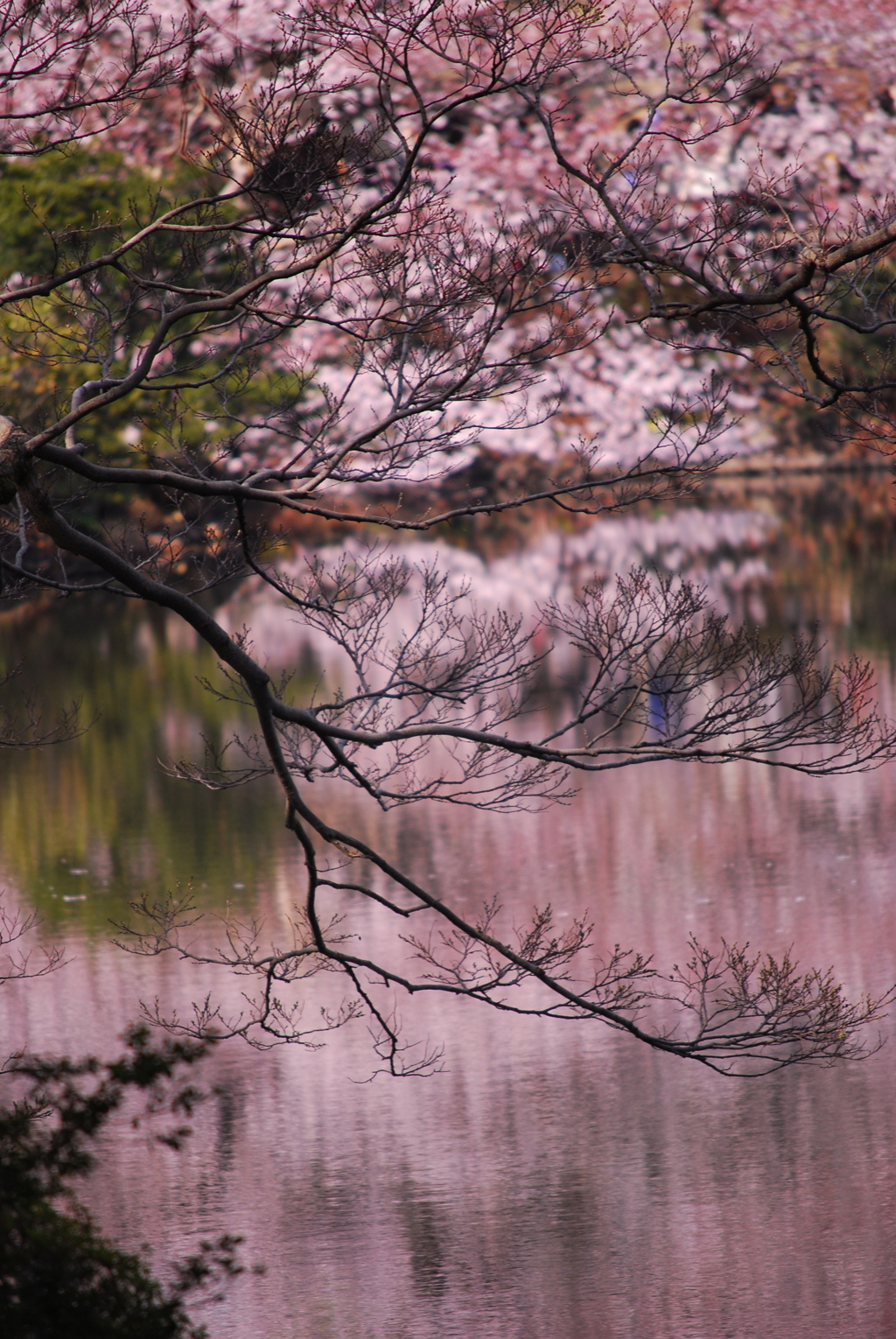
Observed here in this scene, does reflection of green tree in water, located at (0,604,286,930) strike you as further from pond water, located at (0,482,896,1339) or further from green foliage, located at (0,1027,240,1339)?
green foliage, located at (0,1027,240,1339)

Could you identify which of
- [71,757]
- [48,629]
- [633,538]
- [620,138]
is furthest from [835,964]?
[620,138]

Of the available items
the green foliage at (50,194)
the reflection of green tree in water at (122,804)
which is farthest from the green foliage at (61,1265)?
the green foliage at (50,194)

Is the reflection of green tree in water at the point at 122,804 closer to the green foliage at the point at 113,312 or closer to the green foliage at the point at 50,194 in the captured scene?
the green foliage at the point at 113,312

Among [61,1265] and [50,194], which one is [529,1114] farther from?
[50,194]

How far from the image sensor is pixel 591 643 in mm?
4195

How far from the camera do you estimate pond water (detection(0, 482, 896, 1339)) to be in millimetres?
4070

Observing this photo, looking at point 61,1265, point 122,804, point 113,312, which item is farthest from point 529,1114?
point 122,804

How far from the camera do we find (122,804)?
9336mm

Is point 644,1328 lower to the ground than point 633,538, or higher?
lower

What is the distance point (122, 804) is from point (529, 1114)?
486 cm

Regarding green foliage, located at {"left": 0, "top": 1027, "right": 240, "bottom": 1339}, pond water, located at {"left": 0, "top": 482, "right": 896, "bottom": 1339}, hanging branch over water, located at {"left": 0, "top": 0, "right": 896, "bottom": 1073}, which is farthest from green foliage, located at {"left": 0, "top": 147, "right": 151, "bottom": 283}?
green foliage, located at {"left": 0, "top": 1027, "right": 240, "bottom": 1339}

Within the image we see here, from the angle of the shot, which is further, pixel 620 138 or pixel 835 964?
pixel 620 138

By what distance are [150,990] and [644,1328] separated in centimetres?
312

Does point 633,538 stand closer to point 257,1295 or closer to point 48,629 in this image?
point 48,629
